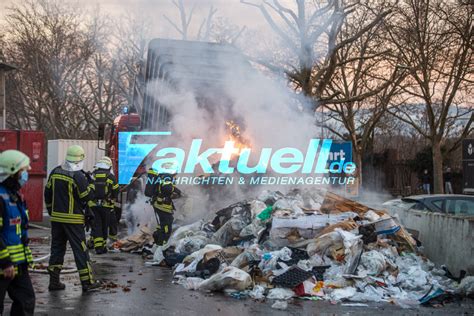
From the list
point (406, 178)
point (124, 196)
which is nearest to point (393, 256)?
point (124, 196)

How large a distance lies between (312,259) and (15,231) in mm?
4639

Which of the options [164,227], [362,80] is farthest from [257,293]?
[362,80]

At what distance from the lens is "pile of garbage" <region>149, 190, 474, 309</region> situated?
795 centimetres

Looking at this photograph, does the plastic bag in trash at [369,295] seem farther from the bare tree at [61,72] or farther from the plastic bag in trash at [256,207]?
the bare tree at [61,72]

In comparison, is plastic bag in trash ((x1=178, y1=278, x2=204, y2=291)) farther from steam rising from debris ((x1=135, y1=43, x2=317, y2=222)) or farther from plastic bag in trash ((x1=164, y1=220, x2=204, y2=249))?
Result: steam rising from debris ((x1=135, y1=43, x2=317, y2=222))

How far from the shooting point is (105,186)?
11680 mm

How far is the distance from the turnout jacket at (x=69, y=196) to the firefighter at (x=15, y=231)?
8.32ft

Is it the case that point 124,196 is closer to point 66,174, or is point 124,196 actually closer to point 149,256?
point 149,256

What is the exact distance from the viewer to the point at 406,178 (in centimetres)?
3888

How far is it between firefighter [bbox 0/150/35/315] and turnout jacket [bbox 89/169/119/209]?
21.0 ft

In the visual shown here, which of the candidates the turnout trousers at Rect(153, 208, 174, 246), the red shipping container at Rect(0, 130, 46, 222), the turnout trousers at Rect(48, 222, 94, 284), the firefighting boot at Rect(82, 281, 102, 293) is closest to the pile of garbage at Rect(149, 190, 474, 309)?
the turnout trousers at Rect(153, 208, 174, 246)

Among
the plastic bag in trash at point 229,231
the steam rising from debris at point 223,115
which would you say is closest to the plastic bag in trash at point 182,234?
the plastic bag in trash at point 229,231

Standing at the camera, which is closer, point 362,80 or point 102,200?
point 102,200

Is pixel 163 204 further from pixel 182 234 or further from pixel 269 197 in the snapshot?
pixel 269 197
